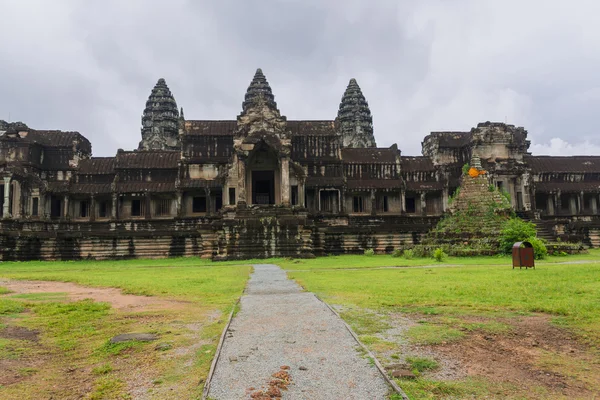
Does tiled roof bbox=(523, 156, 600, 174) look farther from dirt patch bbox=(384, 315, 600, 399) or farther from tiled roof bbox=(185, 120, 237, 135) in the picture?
dirt patch bbox=(384, 315, 600, 399)

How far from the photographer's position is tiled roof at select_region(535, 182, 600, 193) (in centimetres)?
4797

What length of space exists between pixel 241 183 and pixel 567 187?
3617 cm

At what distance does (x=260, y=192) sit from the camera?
4259cm

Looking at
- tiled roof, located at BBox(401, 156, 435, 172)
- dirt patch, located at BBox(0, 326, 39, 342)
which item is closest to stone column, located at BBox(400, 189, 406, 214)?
tiled roof, located at BBox(401, 156, 435, 172)

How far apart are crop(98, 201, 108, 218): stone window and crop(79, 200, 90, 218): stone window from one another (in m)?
1.09

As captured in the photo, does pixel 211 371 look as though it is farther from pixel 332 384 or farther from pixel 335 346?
pixel 335 346

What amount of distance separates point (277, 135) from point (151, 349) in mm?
28276

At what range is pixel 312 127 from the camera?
147 feet

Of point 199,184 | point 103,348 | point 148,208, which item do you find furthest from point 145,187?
point 103,348

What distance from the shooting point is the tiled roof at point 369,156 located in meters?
45.2

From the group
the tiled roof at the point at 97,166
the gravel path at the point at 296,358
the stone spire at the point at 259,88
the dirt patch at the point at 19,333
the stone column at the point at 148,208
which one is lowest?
the dirt patch at the point at 19,333

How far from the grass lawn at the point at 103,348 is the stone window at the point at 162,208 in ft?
107

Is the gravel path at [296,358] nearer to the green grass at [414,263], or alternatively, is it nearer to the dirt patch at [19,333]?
the dirt patch at [19,333]

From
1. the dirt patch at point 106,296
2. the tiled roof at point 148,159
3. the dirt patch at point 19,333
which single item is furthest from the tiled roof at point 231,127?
the dirt patch at point 19,333
